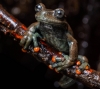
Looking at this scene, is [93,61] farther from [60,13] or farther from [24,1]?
[60,13]

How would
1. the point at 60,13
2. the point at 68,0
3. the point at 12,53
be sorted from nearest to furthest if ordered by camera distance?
the point at 60,13, the point at 12,53, the point at 68,0

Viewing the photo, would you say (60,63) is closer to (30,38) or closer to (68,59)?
(68,59)

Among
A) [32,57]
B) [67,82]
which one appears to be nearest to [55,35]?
[67,82]

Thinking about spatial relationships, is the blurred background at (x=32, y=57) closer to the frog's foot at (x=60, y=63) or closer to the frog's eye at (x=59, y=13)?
the frog's foot at (x=60, y=63)

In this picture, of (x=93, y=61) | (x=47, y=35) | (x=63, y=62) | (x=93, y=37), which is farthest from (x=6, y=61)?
(x=93, y=37)

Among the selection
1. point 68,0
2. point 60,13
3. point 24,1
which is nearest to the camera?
point 60,13
